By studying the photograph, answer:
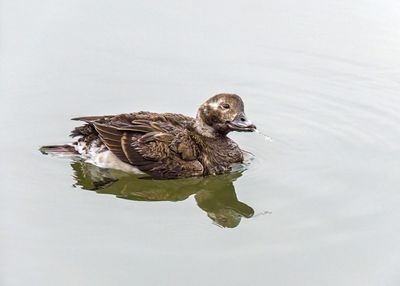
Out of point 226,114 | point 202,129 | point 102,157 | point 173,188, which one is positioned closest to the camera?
point 173,188

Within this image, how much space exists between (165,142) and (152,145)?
0.47 ft

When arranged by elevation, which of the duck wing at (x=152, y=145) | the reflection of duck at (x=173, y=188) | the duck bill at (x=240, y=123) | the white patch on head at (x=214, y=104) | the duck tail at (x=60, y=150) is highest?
the white patch on head at (x=214, y=104)

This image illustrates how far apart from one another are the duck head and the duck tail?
146 centimetres

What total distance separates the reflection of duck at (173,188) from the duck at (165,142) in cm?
8

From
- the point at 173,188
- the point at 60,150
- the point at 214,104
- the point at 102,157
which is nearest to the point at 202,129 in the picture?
the point at 214,104

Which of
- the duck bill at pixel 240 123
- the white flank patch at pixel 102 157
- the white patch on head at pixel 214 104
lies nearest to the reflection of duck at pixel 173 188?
the white flank patch at pixel 102 157

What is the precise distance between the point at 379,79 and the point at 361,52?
97 cm

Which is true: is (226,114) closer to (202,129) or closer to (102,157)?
(202,129)

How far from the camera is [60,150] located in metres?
8.77

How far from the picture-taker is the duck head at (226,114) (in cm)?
868

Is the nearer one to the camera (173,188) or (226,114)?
(173,188)

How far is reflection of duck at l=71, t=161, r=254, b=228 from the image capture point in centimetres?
799

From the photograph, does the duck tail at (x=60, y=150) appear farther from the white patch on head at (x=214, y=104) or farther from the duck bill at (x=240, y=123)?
the duck bill at (x=240, y=123)

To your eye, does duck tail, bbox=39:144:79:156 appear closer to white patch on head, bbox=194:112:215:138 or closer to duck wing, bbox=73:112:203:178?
duck wing, bbox=73:112:203:178
